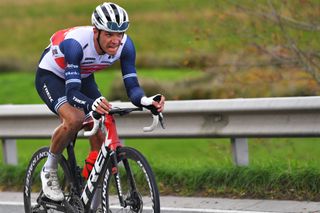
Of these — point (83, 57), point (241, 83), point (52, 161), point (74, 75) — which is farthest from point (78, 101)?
point (241, 83)

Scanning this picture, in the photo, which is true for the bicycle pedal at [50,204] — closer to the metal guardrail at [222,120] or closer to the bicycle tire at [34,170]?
the bicycle tire at [34,170]

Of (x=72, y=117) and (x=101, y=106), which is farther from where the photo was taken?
(x=72, y=117)

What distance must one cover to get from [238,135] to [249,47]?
4.05m

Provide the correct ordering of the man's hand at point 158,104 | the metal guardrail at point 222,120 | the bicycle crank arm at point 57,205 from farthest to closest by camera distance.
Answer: the metal guardrail at point 222,120
the bicycle crank arm at point 57,205
the man's hand at point 158,104

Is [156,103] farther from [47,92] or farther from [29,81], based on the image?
[29,81]

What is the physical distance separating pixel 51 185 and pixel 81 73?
2.95 ft

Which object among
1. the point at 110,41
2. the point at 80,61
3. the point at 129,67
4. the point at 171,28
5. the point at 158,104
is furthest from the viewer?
the point at 171,28

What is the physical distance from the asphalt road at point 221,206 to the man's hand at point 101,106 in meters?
2.18

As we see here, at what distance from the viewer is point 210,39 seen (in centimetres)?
1370

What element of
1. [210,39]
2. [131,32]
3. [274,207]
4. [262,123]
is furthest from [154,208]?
[131,32]

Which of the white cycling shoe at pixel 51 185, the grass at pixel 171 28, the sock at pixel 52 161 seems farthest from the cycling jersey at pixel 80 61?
the grass at pixel 171 28

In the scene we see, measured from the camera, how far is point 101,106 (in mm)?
7406

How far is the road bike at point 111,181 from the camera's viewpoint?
7491 mm

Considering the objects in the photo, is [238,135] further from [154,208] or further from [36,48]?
[36,48]
